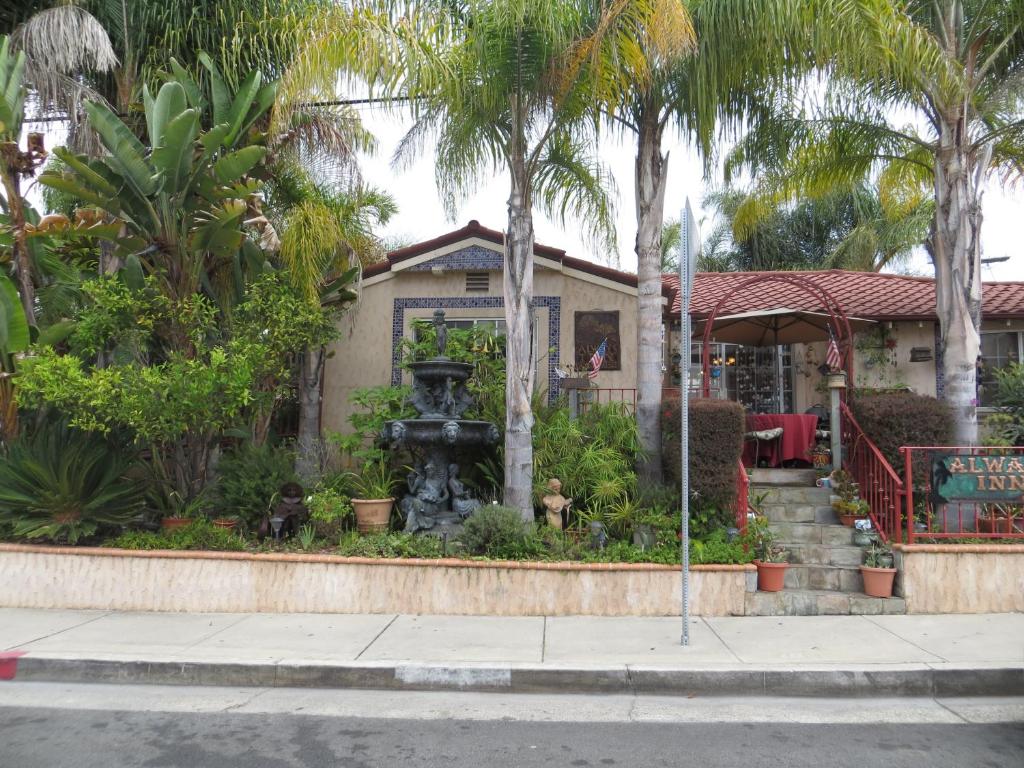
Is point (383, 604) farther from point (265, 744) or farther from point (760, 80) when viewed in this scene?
point (760, 80)

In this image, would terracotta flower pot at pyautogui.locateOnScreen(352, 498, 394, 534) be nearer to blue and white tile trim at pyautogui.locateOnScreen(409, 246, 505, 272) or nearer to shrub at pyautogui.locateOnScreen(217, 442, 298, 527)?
shrub at pyautogui.locateOnScreen(217, 442, 298, 527)

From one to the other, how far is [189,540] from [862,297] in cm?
1142

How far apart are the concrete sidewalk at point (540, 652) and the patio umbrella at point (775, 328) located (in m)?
5.44

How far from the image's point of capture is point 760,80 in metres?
8.94

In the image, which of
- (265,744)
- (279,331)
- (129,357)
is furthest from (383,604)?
(129,357)

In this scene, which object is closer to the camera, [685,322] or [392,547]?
[685,322]

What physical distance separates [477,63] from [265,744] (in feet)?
22.5

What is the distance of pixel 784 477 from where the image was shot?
953 cm

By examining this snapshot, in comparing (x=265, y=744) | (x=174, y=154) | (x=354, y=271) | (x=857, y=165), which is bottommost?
(x=265, y=744)

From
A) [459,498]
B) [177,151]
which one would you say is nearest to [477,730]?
[459,498]

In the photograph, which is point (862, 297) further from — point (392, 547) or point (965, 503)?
point (392, 547)

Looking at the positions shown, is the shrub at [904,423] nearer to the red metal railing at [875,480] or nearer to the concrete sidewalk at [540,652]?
the red metal railing at [875,480]

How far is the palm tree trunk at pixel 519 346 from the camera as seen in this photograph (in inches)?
318

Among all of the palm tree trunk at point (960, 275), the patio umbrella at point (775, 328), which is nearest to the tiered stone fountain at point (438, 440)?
the patio umbrella at point (775, 328)
